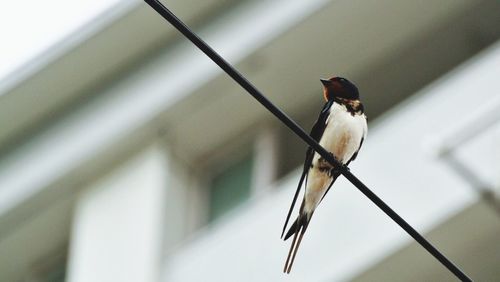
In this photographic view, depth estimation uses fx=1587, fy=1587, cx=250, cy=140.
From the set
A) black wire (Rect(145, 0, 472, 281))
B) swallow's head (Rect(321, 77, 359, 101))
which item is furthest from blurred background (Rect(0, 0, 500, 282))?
black wire (Rect(145, 0, 472, 281))

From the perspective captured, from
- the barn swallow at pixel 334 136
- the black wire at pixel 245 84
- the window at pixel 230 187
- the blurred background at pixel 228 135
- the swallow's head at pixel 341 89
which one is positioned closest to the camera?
the black wire at pixel 245 84

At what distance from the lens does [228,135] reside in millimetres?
9969

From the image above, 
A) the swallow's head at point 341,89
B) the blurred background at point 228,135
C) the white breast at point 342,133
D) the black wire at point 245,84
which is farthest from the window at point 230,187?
the black wire at point 245,84

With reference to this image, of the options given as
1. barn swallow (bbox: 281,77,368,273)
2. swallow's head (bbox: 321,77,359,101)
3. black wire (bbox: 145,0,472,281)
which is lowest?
black wire (bbox: 145,0,472,281)

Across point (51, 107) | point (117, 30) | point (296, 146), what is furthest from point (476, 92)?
point (51, 107)

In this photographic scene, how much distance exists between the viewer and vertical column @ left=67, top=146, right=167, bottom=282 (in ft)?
31.8

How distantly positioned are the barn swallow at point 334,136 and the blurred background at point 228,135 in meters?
1.82

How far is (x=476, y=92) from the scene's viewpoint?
28.7ft

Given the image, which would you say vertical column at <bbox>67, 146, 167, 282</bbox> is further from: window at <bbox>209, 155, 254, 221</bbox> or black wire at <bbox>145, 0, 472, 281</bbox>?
black wire at <bbox>145, 0, 472, 281</bbox>

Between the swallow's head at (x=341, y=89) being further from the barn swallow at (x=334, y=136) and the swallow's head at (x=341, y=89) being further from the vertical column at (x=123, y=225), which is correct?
the vertical column at (x=123, y=225)

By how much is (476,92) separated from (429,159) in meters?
0.48

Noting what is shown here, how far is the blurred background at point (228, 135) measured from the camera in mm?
8758

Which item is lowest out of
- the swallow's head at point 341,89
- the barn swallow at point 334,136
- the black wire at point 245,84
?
the black wire at point 245,84

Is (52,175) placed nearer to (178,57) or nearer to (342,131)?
(178,57)
